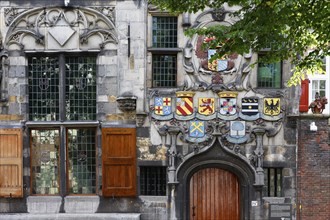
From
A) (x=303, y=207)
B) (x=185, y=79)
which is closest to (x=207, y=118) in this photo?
(x=185, y=79)

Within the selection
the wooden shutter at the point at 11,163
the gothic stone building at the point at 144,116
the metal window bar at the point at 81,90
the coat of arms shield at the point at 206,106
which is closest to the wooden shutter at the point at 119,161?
the gothic stone building at the point at 144,116

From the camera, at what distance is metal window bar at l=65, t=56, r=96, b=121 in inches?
489

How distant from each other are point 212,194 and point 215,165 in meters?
0.81

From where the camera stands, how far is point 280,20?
7379mm

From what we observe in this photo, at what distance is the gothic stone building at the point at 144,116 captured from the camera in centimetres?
1214

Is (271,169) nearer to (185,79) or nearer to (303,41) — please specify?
(185,79)

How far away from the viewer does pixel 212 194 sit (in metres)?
12.5

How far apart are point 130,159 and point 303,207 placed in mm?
4656

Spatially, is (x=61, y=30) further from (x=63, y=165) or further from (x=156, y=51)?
(x=63, y=165)

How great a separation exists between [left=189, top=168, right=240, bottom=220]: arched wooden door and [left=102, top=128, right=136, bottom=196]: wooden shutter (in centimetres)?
167

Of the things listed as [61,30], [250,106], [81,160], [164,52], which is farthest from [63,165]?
[250,106]

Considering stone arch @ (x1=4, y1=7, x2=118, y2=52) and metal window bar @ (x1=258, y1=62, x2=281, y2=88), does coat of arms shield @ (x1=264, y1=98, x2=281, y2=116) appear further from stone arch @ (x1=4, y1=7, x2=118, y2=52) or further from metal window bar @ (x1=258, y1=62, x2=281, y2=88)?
stone arch @ (x1=4, y1=7, x2=118, y2=52)

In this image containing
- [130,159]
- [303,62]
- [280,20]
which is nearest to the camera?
[280,20]

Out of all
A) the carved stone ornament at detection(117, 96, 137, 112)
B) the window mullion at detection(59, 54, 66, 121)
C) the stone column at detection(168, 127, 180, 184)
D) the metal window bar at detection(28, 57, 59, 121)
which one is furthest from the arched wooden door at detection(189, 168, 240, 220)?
the metal window bar at detection(28, 57, 59, 121)
